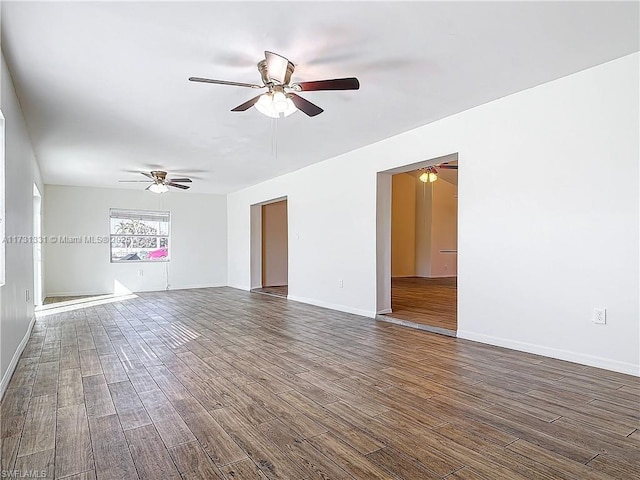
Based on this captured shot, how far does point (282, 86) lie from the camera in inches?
117

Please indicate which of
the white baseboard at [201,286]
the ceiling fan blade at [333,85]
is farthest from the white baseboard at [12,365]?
the white baseboard at [201,286]

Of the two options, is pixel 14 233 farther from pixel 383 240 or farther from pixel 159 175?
pixel 383 240

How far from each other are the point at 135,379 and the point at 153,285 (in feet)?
22.4

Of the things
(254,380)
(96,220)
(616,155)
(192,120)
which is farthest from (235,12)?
(96,220)

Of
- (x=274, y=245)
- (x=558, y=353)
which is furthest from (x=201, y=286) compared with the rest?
(x=558, y=353)

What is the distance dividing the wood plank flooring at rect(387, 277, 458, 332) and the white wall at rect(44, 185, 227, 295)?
4913 mm

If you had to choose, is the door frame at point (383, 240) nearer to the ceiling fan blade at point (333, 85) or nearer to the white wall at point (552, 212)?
the white wall at point (552, 212)

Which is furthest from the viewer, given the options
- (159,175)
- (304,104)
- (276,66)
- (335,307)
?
(159,175)

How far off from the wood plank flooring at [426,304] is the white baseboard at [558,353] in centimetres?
39

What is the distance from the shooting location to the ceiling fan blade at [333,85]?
264 centimetres

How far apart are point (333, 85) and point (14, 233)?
3004 mm

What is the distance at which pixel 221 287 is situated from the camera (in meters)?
9.75

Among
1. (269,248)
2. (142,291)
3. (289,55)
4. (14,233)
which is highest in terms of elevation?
(289,55)

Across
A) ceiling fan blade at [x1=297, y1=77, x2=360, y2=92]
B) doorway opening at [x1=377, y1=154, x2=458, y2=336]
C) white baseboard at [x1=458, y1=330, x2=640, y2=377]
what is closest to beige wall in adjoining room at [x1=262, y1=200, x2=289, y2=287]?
doorway opening at [x1=377, y1=154, x2=458, y2=336]
